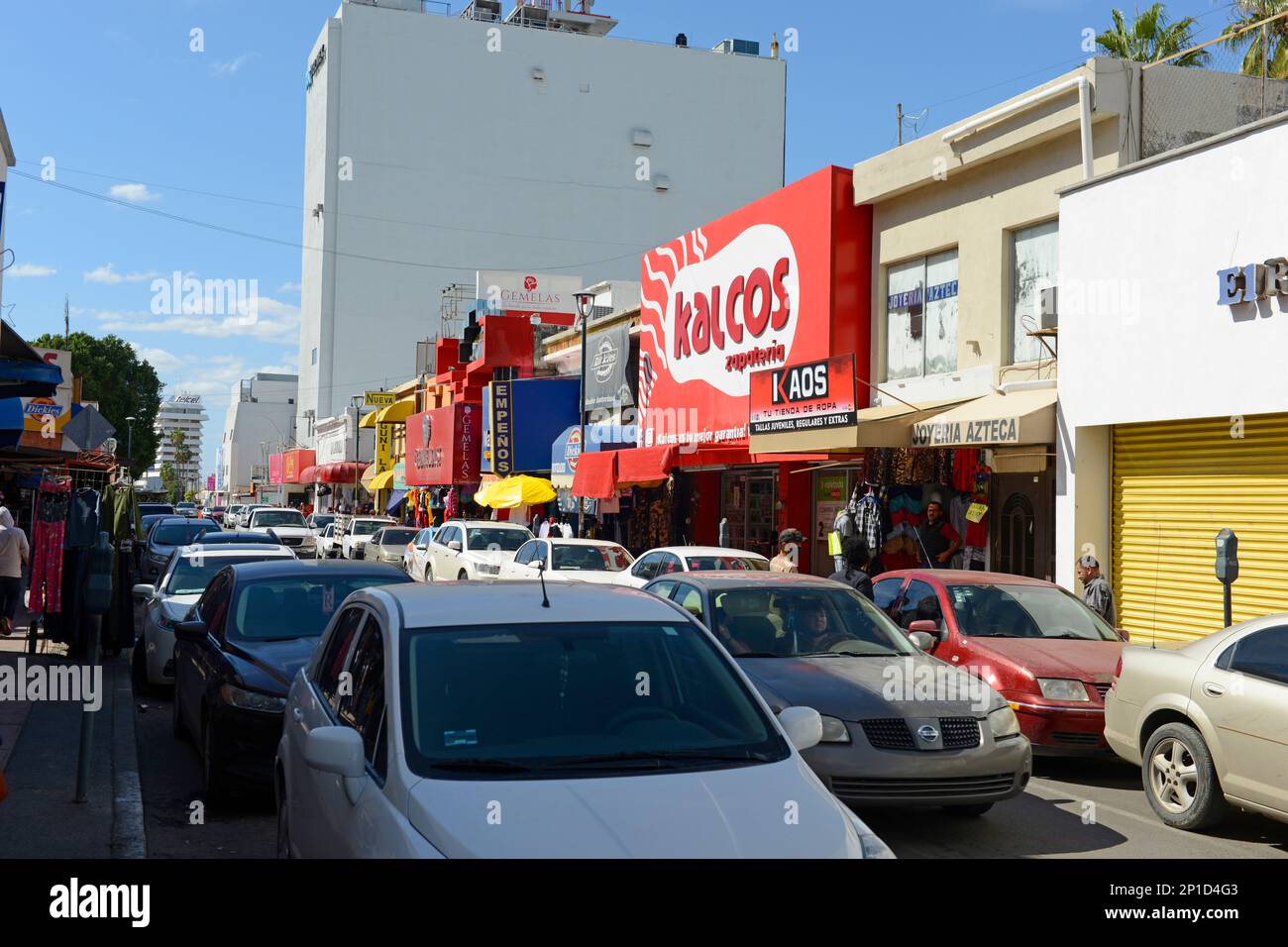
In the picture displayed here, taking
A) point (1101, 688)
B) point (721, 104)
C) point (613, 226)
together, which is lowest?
point (1101, 688)

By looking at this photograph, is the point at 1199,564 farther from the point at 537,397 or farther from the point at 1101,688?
the point at 537,397

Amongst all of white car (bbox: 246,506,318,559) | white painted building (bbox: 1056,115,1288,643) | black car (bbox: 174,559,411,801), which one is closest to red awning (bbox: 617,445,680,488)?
white car (bbox: 246,506,318,559)

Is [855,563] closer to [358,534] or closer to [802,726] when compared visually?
[802,726]

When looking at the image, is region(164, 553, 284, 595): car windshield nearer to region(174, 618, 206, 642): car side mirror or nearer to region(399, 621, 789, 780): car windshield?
region(174, 618, 206, 642): car side mirror

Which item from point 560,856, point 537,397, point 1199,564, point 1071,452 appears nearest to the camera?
point 560,856

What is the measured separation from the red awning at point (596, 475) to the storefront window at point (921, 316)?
756 centimetres

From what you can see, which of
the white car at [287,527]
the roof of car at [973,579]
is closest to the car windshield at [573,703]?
the roof of car at [973,579]

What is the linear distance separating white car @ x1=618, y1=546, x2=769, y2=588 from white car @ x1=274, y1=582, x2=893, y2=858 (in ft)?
37.0

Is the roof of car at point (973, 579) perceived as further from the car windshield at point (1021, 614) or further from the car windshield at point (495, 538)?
the car windshield at point (495, 538)

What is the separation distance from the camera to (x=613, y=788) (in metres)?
4.22

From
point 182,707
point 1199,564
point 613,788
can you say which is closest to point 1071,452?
point 1199,564

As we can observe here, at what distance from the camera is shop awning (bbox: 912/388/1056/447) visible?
51.9 feet

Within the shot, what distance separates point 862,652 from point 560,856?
5441 millimetres

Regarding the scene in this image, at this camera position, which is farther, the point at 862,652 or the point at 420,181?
the point at 420,181
